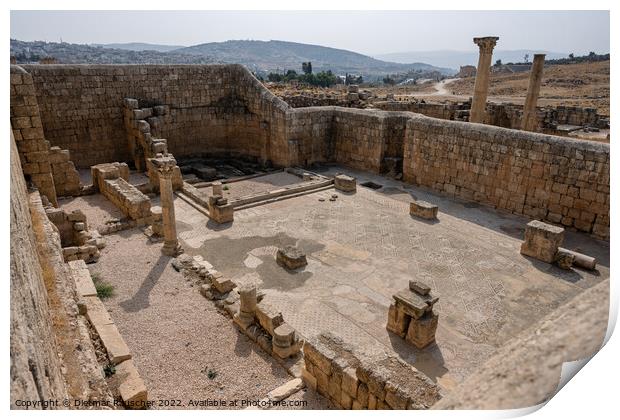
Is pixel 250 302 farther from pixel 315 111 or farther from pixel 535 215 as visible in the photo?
pixel 315 111

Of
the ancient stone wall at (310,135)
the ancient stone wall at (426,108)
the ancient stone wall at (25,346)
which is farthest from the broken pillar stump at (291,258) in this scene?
the ancient stone wall at (426,108)

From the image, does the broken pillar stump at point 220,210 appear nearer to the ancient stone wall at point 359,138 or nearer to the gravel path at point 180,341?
the gravel path at point 180,341

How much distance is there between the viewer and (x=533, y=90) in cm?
2070

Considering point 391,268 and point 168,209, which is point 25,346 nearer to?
point 168,209

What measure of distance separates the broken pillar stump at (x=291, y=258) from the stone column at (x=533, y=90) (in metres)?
16.4

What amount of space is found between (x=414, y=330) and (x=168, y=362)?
4373 mm

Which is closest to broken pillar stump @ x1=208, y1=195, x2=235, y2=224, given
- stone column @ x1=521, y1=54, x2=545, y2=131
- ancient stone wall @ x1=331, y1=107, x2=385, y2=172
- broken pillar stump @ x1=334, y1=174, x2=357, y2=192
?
broken pillar stump @ x1=334, y1=174, x2=357, y2=192

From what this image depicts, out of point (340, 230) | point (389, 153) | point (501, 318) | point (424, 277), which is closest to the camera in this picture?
point (501, 318)

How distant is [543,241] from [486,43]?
1053 cm

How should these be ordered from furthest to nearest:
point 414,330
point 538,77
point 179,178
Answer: point 538,77 < point 179,178 < point 414,330

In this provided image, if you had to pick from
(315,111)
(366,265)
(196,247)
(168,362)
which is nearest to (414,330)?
(366,265)

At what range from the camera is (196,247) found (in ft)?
35.8

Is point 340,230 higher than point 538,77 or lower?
lower

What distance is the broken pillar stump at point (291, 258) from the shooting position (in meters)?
9.73
